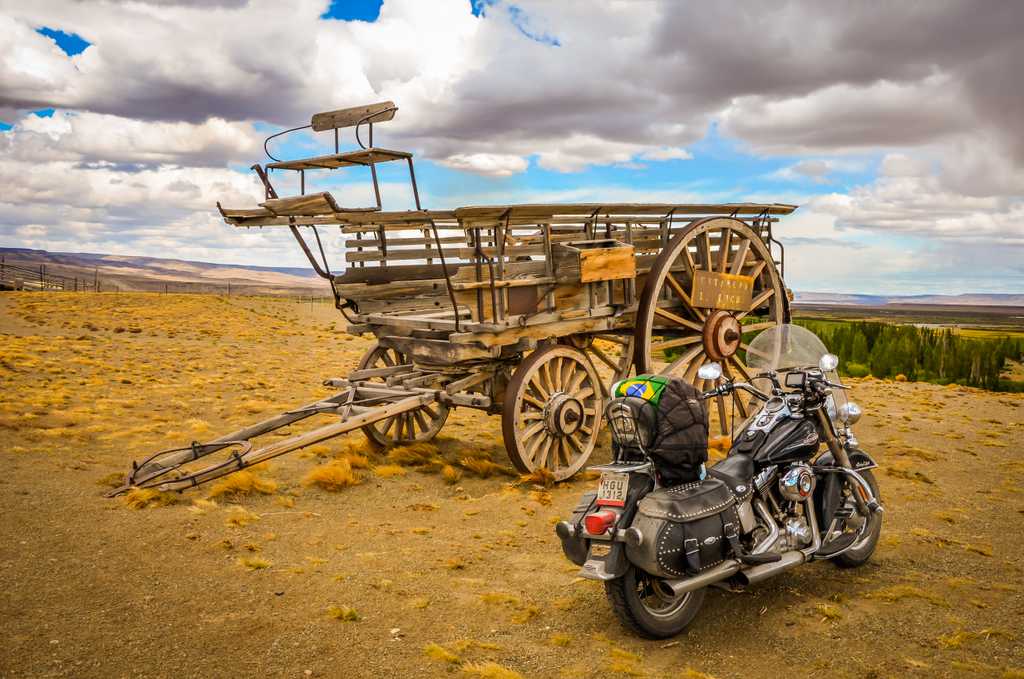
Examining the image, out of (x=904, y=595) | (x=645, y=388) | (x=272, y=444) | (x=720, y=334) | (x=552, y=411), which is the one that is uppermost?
(x=720, y=334)

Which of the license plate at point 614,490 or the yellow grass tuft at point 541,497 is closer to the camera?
the license plate at point 614,490

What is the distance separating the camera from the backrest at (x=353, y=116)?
619cm

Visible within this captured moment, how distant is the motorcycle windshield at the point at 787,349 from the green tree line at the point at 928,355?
38.6 ft

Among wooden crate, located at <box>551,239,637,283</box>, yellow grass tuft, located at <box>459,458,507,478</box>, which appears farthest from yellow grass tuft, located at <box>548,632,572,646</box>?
wooden crate, located at <box>551,239,637,283</box>

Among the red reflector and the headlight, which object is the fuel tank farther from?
the red reflector

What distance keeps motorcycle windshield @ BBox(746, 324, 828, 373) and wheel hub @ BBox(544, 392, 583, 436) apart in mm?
2395

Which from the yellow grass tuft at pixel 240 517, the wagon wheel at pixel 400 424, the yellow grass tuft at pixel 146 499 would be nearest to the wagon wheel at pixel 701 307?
the wagon wheel at pixel 400 424

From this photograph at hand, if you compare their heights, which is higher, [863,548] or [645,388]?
[645,388]

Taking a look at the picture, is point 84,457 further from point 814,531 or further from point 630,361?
point 814,531

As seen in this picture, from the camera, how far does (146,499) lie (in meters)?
6.25

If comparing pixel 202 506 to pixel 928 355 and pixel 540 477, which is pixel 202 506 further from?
pixel 928 355

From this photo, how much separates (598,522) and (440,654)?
104 centimetres

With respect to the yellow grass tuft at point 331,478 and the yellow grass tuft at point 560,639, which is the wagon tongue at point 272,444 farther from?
the yellow grass tuft at point 560,639

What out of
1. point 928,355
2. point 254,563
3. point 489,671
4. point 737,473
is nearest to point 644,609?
point 489,671
